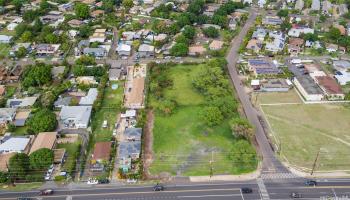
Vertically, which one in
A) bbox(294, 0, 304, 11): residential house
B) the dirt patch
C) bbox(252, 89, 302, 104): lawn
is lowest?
the dirt patch

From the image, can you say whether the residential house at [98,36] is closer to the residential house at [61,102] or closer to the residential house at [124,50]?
the residential house at [124,50]

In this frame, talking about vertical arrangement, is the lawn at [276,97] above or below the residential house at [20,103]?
above

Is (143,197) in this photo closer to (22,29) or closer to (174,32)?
(174,32)

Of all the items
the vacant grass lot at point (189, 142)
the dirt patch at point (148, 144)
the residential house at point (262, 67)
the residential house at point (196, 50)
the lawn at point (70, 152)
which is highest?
the residential house at point (262, 67)

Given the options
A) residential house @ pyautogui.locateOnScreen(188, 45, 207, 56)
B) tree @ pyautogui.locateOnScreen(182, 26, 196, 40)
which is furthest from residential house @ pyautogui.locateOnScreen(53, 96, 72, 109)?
tree @ pyautogui.locateOnScreen(182, 26, 196, 40)

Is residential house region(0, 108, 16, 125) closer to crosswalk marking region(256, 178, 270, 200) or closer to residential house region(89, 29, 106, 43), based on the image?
residential house region(89, 29, 106, 43)

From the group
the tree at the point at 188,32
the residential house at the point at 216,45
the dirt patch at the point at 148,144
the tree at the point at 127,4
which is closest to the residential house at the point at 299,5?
the residential house at the point at 216,45
